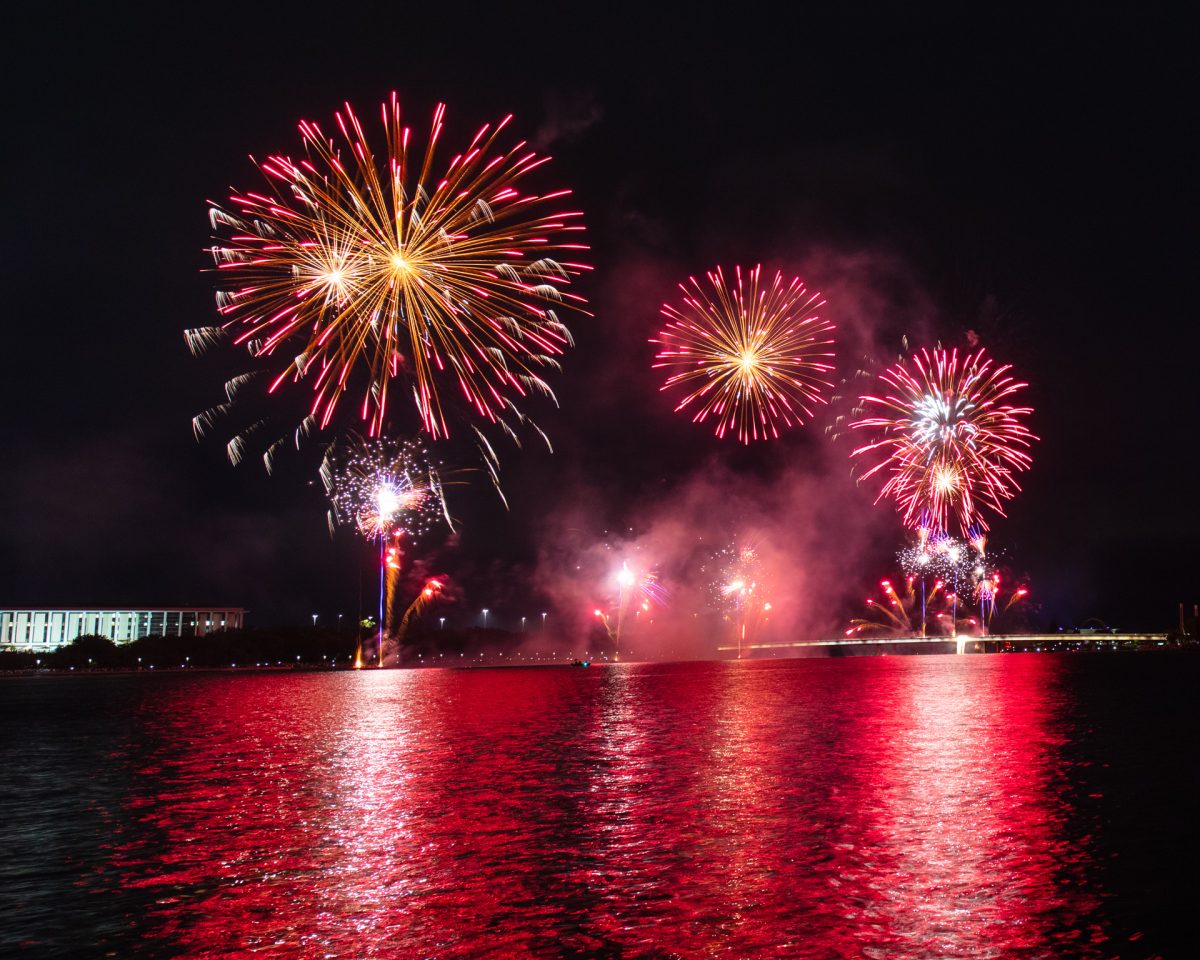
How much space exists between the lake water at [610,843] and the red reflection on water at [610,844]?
76 mm

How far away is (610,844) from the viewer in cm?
1938

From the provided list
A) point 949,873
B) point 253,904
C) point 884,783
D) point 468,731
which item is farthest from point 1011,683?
point 253,904

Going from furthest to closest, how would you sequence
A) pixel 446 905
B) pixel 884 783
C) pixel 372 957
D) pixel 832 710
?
pixel 832 710 → pixel 884 783 → pixel 446 905 → pixel 372 957

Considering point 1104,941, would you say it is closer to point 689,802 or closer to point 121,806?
point 689,802

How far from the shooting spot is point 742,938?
1315 centimetres

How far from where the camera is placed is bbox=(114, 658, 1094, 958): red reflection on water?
1348 centimetres

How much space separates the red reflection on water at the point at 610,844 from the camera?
1348 cm

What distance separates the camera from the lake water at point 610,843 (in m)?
13.5

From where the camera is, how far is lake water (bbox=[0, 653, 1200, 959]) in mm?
13477

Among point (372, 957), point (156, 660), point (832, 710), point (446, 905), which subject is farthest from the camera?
point (156, 660)

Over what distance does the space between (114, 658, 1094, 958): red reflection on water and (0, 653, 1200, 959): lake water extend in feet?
0.25

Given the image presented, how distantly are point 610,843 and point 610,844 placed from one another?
95 millimetres

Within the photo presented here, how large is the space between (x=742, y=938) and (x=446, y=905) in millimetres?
4205

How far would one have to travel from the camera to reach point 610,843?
766 inches
